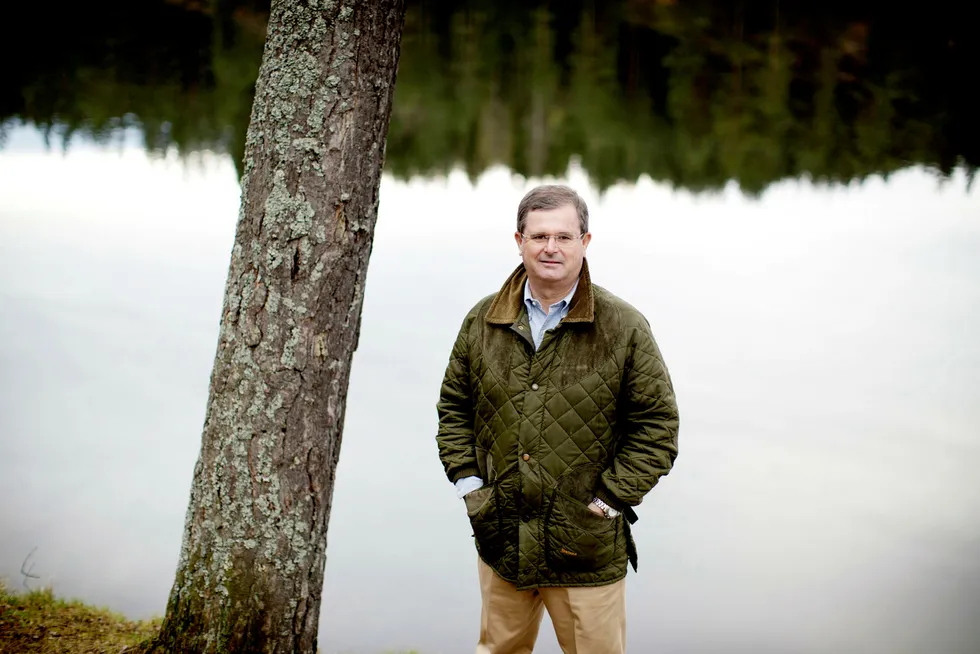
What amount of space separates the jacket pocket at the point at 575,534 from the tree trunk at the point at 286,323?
89 centimetres

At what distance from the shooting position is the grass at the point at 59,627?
309 cm

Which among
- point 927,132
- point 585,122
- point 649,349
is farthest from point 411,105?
point 649,349

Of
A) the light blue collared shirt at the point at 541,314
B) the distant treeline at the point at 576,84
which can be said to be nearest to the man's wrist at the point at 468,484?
the light blue collared shirt at the point at 541,314

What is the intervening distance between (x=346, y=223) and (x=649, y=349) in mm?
1153

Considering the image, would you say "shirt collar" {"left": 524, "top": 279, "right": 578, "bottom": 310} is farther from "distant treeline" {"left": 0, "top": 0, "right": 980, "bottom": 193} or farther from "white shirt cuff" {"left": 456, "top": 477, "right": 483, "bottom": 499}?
"distant treeline" {"left": 0, "top": 0, "right": 980, "bottom": 193}

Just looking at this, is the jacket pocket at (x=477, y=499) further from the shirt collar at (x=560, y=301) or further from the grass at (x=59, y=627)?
the grass at (x=59, y=627)

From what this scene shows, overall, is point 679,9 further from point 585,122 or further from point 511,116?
point 511,116

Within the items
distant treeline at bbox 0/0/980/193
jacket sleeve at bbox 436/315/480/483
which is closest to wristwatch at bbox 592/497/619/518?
jacket sleeve at bbox 436/315/480/483

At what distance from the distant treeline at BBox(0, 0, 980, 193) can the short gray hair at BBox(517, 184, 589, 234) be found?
24.4 feet

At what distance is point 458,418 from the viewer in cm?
253

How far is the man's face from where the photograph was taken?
2.23m

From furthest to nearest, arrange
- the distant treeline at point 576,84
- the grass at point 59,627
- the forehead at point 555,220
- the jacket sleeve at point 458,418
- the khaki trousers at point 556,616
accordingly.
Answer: the distant treeline at point 576,84 → the grass at point 59,627 → the jacket sleeve at point 458,418 → the khaki trousers at point 556,616 → the forehead at point 555,220

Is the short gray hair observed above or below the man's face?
above

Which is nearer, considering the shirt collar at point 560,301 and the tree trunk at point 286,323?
the shirt collar at point 560,301
